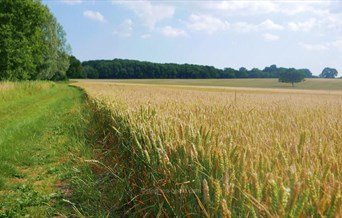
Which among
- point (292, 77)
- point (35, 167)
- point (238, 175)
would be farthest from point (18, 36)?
point (292, 77)

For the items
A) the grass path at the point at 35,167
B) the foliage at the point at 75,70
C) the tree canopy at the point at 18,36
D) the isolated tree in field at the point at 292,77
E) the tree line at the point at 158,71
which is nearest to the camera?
the grass path at the point at 35,167

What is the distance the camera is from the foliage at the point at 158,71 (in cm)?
11242

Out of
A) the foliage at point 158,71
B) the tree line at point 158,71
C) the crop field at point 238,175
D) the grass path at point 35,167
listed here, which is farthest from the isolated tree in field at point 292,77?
the crop field at point 238,175

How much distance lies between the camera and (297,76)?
82375 millimetres

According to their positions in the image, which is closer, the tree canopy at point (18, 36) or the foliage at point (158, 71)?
the tree canopy at point (18, 36)

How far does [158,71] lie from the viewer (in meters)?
117

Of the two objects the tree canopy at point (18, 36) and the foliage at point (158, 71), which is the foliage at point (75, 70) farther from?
the tree canopy at point (18, 36)

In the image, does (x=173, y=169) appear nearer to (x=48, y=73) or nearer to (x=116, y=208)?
(x=116, y=208)

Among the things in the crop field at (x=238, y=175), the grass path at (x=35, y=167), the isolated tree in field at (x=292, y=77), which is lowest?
the isolated tree in field at (x=292, y=77)

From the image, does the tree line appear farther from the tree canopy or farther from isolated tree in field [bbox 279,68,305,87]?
the tree canopy

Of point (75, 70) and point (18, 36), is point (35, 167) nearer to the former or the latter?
point (18, 36)

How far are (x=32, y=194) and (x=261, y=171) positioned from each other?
3.85 metres

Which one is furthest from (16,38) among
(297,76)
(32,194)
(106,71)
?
(106,71)

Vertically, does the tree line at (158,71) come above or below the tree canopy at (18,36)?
below
